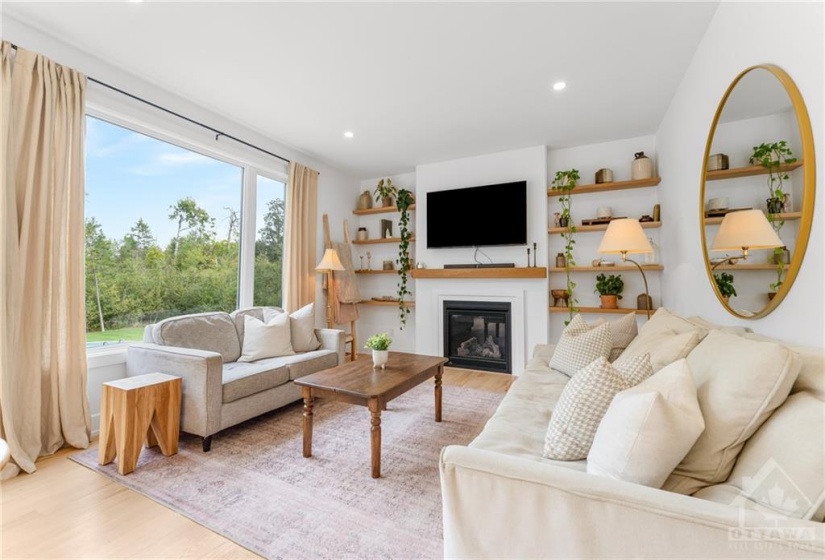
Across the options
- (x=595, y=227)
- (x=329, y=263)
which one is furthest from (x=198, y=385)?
(x=595, y=227)

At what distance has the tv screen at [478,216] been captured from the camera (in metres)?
4.21

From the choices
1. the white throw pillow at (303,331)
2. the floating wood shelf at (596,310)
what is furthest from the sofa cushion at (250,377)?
the floating wood shelf at (596,310)

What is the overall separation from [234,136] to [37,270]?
6.66ft

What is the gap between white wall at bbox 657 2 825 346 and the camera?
1254mm

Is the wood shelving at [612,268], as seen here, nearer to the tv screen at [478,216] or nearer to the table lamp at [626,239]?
the tv screen at [478,216]

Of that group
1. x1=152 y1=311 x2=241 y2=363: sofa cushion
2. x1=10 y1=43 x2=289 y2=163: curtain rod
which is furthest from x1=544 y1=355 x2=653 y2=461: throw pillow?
x1=10 y1=43 x2=289 y2=163: curtain rod

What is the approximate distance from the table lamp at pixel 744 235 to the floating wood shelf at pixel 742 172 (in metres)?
0.17

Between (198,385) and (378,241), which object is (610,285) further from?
(198,385)

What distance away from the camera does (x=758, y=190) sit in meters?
1.58

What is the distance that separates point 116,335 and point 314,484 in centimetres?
212


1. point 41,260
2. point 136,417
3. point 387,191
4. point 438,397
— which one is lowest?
point 438,397

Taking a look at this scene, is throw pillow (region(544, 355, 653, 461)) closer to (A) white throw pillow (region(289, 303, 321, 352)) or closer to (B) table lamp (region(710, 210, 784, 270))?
(B) table lamp (region(710, 210, 784, 270))

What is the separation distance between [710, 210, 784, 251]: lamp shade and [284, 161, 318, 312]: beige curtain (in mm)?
3753

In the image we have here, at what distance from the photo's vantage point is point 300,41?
7.70 feet
